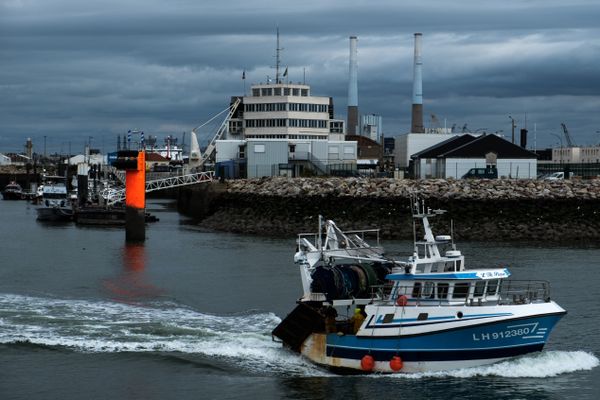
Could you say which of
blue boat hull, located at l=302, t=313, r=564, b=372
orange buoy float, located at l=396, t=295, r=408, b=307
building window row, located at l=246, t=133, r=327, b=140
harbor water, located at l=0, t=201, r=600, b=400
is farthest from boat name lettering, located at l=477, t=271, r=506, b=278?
building window row, located at l=246, t=133, r=327, b=140

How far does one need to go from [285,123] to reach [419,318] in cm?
7226

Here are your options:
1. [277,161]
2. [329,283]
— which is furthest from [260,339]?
[277,161]

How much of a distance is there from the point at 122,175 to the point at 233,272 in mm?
67867

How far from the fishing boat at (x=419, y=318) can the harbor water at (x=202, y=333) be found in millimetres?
448

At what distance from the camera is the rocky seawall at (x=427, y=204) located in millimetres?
58344

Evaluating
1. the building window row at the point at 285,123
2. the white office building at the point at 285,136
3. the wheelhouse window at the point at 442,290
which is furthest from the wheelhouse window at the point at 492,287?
the building window row at the point at 285,123

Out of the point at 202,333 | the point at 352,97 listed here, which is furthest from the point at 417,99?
the point at 202,333

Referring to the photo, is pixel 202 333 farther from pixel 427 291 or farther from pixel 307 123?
pixel 307 123

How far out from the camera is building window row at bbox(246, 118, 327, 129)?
3799 inches

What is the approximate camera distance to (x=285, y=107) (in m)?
96.4

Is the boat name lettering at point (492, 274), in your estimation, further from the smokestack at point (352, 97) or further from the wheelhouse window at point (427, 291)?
the smokestack at point (352, 97)

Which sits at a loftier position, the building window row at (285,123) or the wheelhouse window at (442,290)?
the building window row at (285,123)

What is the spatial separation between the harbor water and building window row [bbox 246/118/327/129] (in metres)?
46.0

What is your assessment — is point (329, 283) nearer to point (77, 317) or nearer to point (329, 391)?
point (329, 391)
